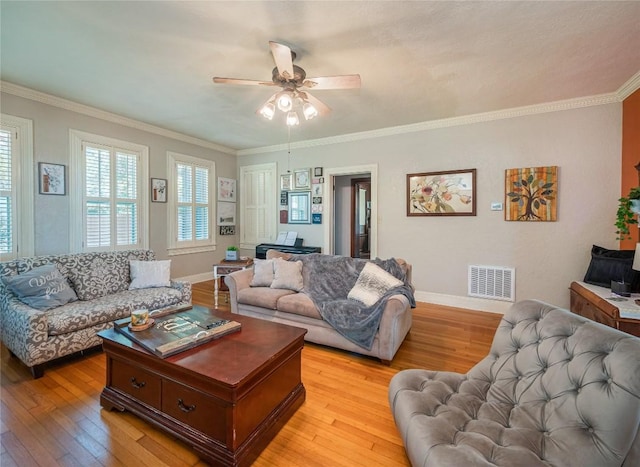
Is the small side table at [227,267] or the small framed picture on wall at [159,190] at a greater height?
the small framed picture on wall at [159,190]

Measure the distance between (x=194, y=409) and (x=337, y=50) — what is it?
284cm

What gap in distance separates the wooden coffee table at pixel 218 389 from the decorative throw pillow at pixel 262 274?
4.43 ft

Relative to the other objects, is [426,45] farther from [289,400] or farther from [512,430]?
[289,400]

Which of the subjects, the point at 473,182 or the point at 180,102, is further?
the point at 473,182

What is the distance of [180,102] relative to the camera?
361 centimetres

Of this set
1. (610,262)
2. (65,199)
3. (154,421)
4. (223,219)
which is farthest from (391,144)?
(65,199)

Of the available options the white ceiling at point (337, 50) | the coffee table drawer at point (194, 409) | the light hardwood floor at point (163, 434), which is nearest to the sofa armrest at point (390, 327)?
the light hardwood floor at point (163, 434)

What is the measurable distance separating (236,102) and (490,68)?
284cm

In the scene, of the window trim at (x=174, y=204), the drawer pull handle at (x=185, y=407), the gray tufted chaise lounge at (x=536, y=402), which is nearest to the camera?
the gray tufted chaise lounge at (x=536, y=402)

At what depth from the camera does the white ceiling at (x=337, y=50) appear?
1985mm

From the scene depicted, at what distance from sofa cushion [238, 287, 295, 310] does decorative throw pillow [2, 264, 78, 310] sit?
1648 millimetres

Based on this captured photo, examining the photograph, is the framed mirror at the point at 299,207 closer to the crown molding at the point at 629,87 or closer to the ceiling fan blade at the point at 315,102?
the ceiling fan blade at the point at 315,102

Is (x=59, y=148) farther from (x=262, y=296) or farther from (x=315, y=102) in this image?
(x=315, y=102)

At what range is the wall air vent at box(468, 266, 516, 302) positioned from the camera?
3810 mm
